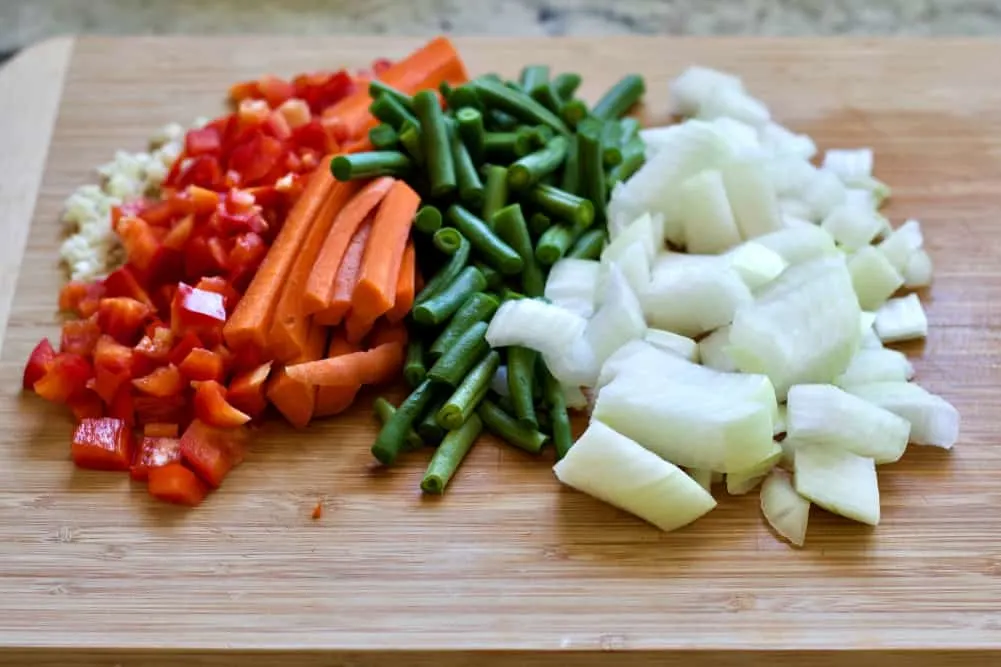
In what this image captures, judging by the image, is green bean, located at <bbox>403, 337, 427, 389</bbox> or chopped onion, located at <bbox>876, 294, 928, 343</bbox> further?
A: chopped onion, located at <bbox>876, 294, 928, 343</bbox>

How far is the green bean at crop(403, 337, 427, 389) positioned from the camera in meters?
2.81

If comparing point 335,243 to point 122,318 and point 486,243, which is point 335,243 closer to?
point 486,243

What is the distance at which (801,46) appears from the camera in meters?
3.86

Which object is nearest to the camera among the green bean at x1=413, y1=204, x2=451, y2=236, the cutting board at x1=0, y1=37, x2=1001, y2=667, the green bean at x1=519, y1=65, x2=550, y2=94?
the cutting board at x1=0, y1=37, x2=1001, y2=667

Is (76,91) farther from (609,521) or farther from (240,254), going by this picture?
(609,521)

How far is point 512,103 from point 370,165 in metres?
0.51

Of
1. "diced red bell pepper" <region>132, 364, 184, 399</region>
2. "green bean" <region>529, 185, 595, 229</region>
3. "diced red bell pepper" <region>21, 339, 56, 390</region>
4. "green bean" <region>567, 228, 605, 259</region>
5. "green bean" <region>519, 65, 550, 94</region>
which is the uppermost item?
"green bean" <region>519, 65, 550, 94</region>

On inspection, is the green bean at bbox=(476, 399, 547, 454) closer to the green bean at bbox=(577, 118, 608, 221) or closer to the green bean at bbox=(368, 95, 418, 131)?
the green bean at bbox=(577, 118, 608, 221)

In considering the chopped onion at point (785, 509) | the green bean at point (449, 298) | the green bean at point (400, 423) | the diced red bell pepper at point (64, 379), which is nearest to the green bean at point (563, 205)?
the green bean at point (449, 298)

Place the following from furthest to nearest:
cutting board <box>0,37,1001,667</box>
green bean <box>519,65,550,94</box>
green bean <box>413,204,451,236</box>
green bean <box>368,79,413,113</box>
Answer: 1. green bean <box>519,65,550,94</box>
2. green bean <box>368,79,413,113</box>
3. green bean <box>413,204,451,236</box>
4. cutting board <box>0,37,1001,667</box>

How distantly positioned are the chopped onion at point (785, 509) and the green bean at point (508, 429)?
55cm

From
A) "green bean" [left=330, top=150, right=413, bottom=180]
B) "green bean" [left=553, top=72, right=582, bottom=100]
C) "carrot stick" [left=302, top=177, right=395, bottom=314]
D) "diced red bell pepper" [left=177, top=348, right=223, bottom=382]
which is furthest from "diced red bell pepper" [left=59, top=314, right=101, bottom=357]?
"green bean" [left=553, top=72, right=582, bottom=100]

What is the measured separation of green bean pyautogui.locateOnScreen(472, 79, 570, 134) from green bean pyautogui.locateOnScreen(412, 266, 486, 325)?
58 cm

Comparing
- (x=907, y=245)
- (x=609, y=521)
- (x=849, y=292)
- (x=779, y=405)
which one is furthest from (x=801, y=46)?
(x=609, y=521)
